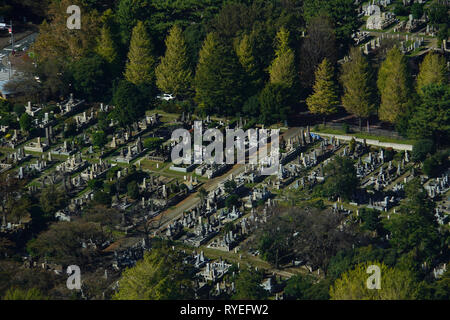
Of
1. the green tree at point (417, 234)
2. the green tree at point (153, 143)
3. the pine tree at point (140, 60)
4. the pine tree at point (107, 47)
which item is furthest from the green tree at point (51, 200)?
the pine tree at point (107, 47)

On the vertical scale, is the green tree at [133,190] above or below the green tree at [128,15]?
below

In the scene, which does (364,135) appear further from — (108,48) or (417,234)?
(108,48)

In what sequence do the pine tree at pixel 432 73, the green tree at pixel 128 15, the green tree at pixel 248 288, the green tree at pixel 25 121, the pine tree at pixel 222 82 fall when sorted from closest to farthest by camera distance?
the green tree at pixel 248 288 < the pine tree at pixel 432 73 < the green tree at pixel 25 121 < the pine tree at pixel 222 82 < the green tree at pixel 128 15

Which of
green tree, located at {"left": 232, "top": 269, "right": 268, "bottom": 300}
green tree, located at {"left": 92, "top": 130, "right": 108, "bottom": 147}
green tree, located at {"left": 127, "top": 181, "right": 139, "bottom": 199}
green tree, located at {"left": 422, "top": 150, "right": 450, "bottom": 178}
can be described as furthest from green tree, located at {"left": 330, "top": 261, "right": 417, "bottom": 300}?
green tree, located at {"left": 92, "top": 130, "right": 108, "bottom": 147}

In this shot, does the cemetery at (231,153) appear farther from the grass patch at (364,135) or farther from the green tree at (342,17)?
the grass patch at (364,135)

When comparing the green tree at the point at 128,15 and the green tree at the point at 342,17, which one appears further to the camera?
the green tree at the point at 128,15

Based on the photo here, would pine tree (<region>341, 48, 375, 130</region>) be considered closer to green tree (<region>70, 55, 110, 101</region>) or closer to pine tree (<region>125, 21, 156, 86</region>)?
pine tree (<region>125, 21, 156, 86</region>)

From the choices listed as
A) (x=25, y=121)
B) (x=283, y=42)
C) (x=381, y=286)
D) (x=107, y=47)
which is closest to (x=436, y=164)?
(x=283, y=42)
